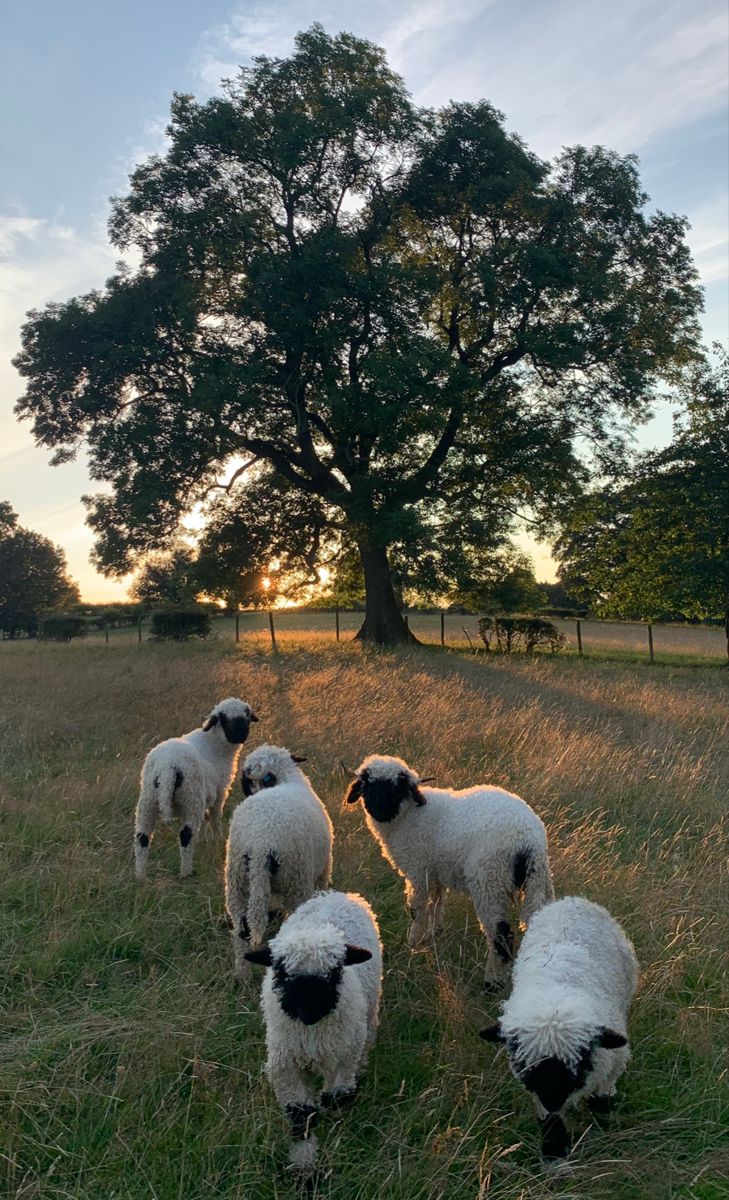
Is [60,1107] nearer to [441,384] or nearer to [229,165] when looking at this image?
[441,384]

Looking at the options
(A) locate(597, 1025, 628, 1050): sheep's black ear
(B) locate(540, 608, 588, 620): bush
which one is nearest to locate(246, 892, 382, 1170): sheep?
(A) locate(597, 1025, 628, 1050): sheep's black ear

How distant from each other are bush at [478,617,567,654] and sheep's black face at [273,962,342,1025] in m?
22.5

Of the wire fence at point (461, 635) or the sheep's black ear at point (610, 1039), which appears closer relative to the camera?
the sheep's black ear at point (610, 1039)

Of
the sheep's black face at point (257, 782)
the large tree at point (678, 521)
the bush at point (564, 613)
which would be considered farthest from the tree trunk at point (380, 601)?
the bush at point (564, 613)

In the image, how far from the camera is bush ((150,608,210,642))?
31062 millimetres

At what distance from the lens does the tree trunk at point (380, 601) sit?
23797 mm

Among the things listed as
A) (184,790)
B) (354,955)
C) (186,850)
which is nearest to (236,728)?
(184,790)

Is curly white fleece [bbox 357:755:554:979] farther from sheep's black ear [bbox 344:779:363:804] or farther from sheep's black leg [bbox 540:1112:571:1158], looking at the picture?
sheep's black leg [bbox 540:1112:571:1158]

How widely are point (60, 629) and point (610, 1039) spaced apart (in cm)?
3681

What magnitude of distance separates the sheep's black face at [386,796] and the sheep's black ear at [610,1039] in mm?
2110

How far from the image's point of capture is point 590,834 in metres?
5.80

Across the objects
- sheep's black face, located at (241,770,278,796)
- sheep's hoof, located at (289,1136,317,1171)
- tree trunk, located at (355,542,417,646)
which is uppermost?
tree trunk, located at (355,542,417,646)

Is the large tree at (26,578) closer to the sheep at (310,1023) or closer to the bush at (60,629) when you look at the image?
the bush at (60,629)

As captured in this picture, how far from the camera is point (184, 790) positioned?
19.4 feet
